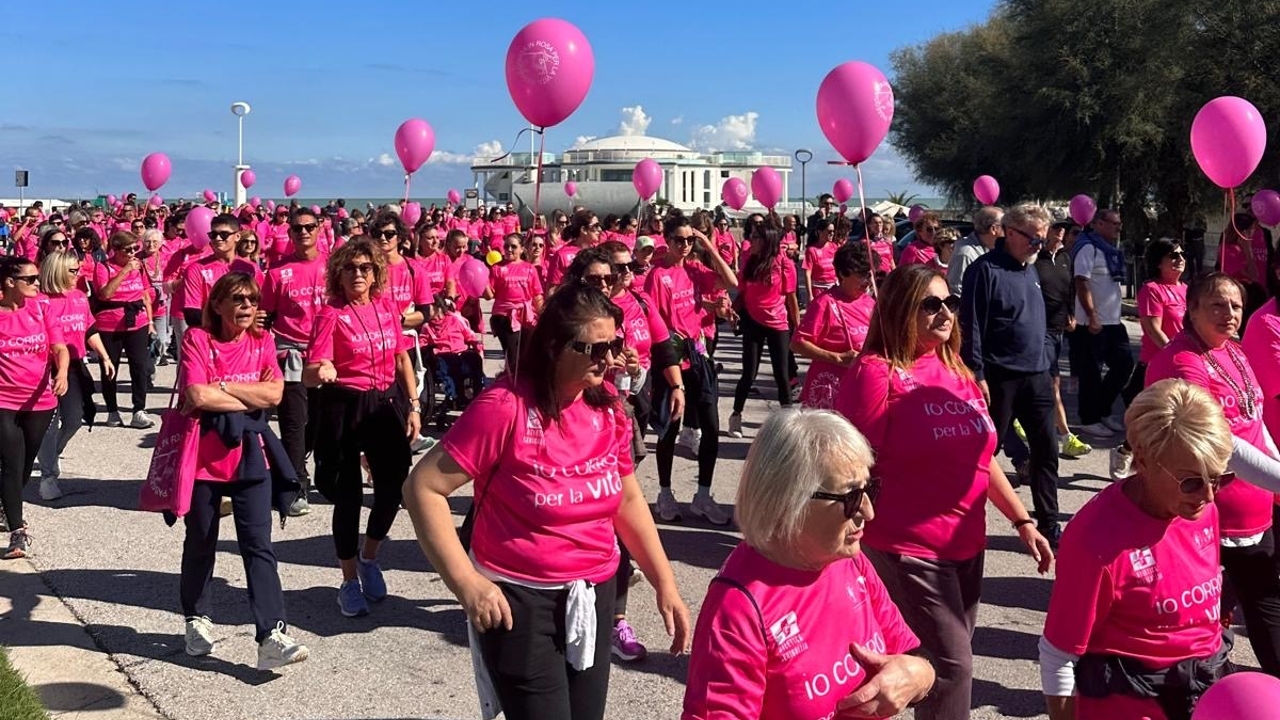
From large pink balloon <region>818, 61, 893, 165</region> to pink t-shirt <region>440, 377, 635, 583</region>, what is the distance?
14.9 feet

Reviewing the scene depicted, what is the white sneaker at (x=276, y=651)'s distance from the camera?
496 centimetres

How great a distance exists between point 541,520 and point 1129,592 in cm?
146

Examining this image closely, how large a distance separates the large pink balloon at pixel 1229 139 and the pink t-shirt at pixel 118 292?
27.6 feet

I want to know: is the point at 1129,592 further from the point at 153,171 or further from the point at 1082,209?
the point at 153,171

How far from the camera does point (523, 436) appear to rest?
311 centimetres

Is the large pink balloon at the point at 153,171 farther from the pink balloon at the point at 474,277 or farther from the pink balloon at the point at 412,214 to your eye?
the pink balloon at the point at 474,277

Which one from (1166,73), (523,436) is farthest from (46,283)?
(1166,73)

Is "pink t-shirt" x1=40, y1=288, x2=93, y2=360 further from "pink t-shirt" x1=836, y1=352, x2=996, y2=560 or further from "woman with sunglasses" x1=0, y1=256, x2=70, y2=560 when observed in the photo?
"pink t-shirt" x1=836, y1=352, x2=996, y2=560

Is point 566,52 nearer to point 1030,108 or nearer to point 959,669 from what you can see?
point 959,669

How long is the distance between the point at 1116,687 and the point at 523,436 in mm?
1587

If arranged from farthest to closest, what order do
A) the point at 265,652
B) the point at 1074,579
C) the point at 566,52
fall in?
the point at 566,52 → the point at 265,652 → the point at 1074,579

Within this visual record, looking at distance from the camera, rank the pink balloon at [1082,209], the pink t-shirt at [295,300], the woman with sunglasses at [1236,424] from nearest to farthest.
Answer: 1. the woman with sunglasses at [1236,424]
2. the pink t-shirt at [295,300]
3. the pink balloon at [1082,209]

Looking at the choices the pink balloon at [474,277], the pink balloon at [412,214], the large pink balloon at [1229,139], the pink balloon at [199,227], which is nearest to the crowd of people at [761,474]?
the large pink balloon at [1229,139]

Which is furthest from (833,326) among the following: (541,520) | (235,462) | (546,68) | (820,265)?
(820,265)
